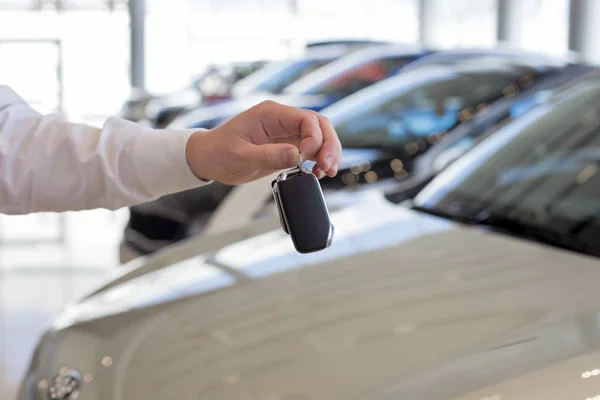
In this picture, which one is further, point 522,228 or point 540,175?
point 540,175

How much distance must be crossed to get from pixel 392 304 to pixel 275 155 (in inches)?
18.1

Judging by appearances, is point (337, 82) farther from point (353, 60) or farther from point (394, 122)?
point (394, 122)

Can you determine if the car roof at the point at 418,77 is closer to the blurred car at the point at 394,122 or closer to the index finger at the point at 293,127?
the blurred car at the point at 394,122

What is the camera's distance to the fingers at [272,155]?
112 cm

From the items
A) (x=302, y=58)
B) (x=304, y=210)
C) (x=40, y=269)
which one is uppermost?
(x=304, y=210)

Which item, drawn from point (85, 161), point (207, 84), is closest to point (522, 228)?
point (85, 161)

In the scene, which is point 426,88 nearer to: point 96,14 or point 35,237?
point 35,237

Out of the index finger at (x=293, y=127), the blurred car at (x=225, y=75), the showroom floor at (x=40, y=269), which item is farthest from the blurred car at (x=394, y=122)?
the blurred car at (x=225, y=75)

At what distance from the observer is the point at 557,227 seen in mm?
1768

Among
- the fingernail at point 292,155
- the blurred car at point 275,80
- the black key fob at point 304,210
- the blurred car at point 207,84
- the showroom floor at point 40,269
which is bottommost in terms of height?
the showroom floor at point 40,269

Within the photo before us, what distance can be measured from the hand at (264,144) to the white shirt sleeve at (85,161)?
0.06 meters

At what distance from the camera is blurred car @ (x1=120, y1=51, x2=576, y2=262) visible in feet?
10.7

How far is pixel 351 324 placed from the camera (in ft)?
4.64

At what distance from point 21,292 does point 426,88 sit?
8.84ft
